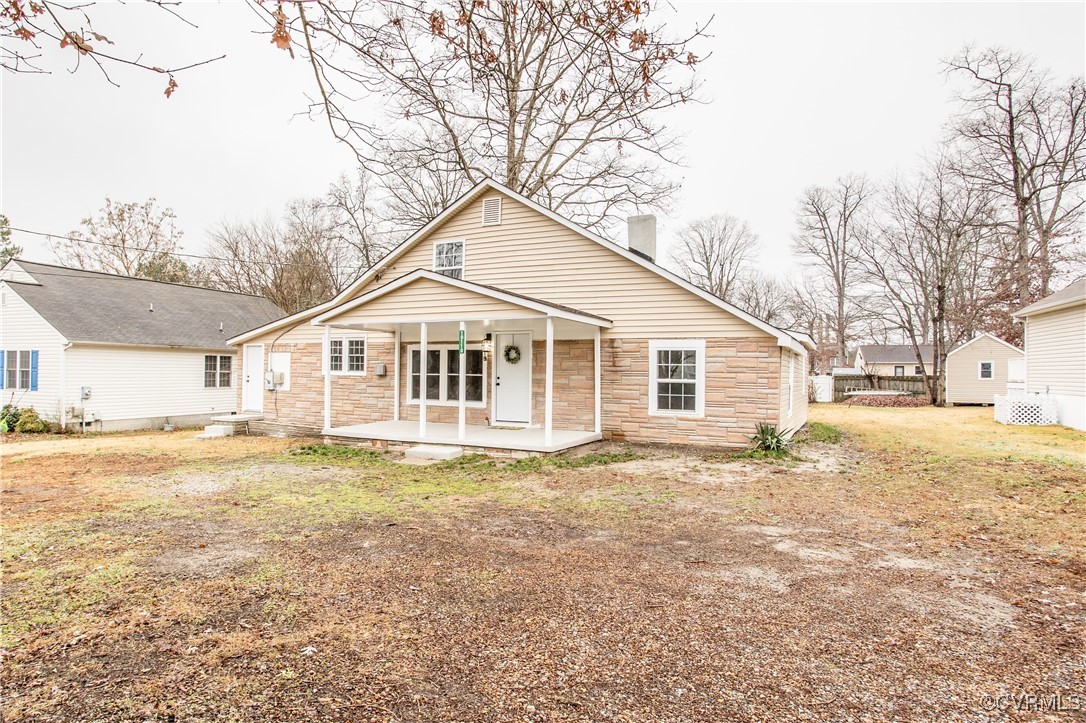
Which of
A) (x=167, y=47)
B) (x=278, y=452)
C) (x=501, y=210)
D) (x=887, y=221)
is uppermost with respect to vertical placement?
(x=887, y=221)

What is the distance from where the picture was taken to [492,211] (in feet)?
42.7

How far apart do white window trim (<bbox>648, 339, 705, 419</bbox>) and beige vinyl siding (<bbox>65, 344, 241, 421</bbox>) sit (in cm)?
1195

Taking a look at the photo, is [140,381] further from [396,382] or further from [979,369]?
[979,369]

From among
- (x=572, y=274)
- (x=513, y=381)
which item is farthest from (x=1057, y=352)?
(x=513, y=381)

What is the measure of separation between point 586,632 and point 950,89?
97.3 feet

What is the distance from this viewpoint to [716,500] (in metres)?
7.05

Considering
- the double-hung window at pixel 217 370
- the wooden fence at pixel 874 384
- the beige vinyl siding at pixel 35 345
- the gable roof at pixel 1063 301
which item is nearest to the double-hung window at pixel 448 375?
the double-hung window at pixel 217 370

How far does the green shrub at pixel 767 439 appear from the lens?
10414mm

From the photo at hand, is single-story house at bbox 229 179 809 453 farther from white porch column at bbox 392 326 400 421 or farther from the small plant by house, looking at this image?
the small plant by house

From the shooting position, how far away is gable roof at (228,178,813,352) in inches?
420

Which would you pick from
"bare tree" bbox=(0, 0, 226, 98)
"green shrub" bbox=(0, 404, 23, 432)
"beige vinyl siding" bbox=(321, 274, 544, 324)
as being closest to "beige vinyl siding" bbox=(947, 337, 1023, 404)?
"beige vinyl siding" bbox=(321, 274, 544, 324)

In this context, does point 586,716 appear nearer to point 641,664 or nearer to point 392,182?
point 641,664

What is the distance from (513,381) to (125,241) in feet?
85.3

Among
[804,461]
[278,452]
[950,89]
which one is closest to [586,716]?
[804,461]
